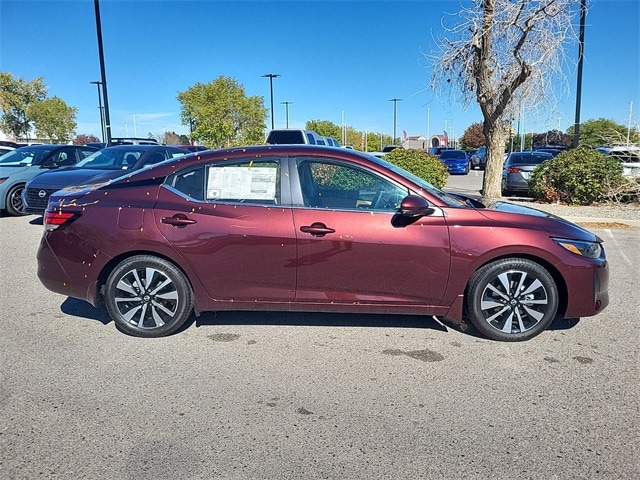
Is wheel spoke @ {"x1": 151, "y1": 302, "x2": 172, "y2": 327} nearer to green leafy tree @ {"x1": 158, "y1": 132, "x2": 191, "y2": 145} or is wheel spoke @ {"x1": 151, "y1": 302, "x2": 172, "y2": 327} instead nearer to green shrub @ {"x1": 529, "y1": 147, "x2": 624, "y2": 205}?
green shrub @ {"x1": 529, "y1": 147, "x2": 624, "y2": 205}

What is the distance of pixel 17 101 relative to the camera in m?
42.4

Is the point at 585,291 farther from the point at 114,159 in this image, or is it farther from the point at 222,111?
the point at 222,111

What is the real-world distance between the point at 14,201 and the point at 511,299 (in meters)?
10.8

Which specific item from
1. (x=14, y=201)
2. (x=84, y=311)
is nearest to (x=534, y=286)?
(x=84, y=311)

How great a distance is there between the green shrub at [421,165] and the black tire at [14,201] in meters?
8.89

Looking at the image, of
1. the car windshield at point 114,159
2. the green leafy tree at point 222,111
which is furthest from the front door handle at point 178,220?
the green leafy tree at point 222,111

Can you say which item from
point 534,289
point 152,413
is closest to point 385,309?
point 534,289

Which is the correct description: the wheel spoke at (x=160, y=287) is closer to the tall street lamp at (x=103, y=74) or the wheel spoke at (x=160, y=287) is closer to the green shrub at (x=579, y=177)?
the green shrub at (x=579, y=177)

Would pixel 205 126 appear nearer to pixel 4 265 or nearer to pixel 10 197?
pixel 10 197

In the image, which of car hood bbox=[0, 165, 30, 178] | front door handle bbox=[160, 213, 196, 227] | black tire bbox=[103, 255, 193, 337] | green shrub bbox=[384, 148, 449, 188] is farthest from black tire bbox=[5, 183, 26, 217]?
green shrub bbox=[384, 148, 449, 188]

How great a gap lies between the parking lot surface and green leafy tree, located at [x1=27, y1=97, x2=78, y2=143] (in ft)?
154

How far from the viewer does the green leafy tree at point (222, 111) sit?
33344 millimetres

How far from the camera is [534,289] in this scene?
3.89 meters

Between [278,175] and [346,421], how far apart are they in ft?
6.83
